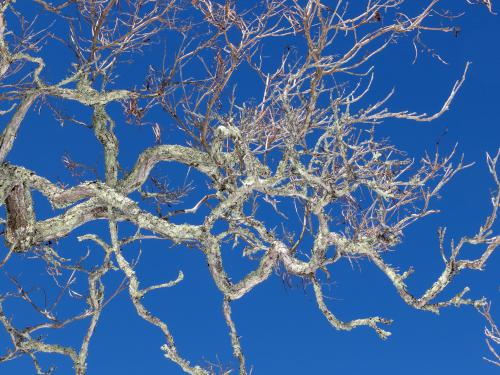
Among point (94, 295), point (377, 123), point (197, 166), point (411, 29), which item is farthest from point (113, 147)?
point (411, 29)

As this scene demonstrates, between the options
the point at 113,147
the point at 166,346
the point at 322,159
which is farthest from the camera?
the point at 113,147

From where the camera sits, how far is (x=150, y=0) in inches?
299

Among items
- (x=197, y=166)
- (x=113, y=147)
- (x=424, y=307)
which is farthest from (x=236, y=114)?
(x=424, y=307)

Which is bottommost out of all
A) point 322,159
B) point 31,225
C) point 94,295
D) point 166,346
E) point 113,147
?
point 166,346

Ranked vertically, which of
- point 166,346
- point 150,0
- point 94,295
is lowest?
point 166,346

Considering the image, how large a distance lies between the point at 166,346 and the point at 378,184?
2414 millimetres

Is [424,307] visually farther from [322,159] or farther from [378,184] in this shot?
[322,159]

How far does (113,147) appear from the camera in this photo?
311 inches

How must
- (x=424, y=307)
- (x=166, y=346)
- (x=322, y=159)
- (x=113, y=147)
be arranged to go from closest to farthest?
(x=424, y=307)
(x=166, y=346)
(x=322, y=159)
(x=113, y=147)

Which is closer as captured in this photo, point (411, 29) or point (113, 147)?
point (411, 29)

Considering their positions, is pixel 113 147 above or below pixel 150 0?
below

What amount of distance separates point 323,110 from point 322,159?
0.97 metres

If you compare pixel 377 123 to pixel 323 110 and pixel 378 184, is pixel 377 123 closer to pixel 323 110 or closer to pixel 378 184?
pixel 378 184

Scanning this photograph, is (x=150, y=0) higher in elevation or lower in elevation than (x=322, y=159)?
higher
